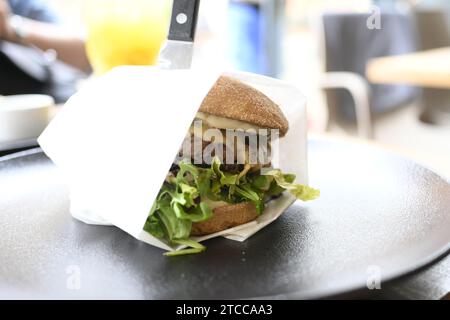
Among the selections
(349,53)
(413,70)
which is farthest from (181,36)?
(349,53)

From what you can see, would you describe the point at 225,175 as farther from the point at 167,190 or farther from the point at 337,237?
the point at 337,237

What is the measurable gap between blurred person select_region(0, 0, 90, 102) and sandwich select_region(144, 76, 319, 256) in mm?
1727

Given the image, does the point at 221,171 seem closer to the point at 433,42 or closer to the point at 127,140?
the point at 127,140

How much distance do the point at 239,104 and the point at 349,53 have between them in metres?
2.36

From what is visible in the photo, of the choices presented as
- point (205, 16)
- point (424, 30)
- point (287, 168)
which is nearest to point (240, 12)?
point (205, 16)

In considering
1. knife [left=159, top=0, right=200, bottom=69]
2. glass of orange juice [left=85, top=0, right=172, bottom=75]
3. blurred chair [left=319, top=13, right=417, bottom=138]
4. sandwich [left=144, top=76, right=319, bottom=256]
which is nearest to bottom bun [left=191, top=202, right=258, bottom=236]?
sandwich [left=144, top=76, right=319, bottom=256]

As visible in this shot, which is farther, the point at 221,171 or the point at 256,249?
the point at 221,171

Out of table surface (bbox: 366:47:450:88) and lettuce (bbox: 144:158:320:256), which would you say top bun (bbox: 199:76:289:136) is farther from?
table surface (bbox: 366:47:450:88)

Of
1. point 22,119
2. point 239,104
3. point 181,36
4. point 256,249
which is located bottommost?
point 256,249

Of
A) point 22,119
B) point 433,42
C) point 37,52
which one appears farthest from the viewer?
point 433,42

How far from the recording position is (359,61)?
3.18 meters

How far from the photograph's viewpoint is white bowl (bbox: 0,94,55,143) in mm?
1548

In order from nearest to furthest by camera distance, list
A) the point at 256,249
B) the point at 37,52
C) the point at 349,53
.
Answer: the point at 256,249
the point at 37,52
the point at 349,53

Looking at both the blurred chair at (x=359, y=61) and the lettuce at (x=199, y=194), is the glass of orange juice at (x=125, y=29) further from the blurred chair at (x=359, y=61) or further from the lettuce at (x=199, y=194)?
the blurred chair at (x=359, y=61)
